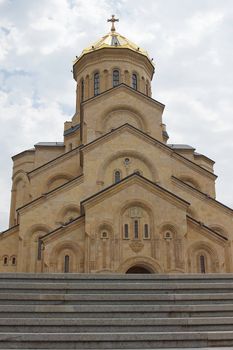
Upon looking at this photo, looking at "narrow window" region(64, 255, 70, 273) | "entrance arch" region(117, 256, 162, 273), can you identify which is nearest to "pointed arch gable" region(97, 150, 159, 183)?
"narrow window" region(64, 255, 70, 273)

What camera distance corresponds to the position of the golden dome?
34312 millimetres

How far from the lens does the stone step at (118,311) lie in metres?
9.03

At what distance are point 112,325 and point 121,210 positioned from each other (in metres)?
12.0

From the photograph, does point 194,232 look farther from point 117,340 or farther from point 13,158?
point 13,158

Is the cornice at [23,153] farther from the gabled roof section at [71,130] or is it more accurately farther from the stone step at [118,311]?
the stone step at [118,311]

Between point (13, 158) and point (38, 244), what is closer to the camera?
point (38, 244)

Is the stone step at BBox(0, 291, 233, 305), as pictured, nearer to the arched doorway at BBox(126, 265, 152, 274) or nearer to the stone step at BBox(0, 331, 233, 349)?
the stone step at BBox(0, 331, 233, 349)

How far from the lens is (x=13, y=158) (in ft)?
117

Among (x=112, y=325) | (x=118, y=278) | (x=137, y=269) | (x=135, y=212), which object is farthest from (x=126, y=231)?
(x=112, y=325)

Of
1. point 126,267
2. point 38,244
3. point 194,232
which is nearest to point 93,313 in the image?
point 126,267

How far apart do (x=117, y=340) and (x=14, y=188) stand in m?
27.4

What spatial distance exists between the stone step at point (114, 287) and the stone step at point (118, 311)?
688 mm

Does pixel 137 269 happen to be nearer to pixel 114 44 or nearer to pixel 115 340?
pixel 115 340

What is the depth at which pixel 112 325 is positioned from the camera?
8.84 meters
